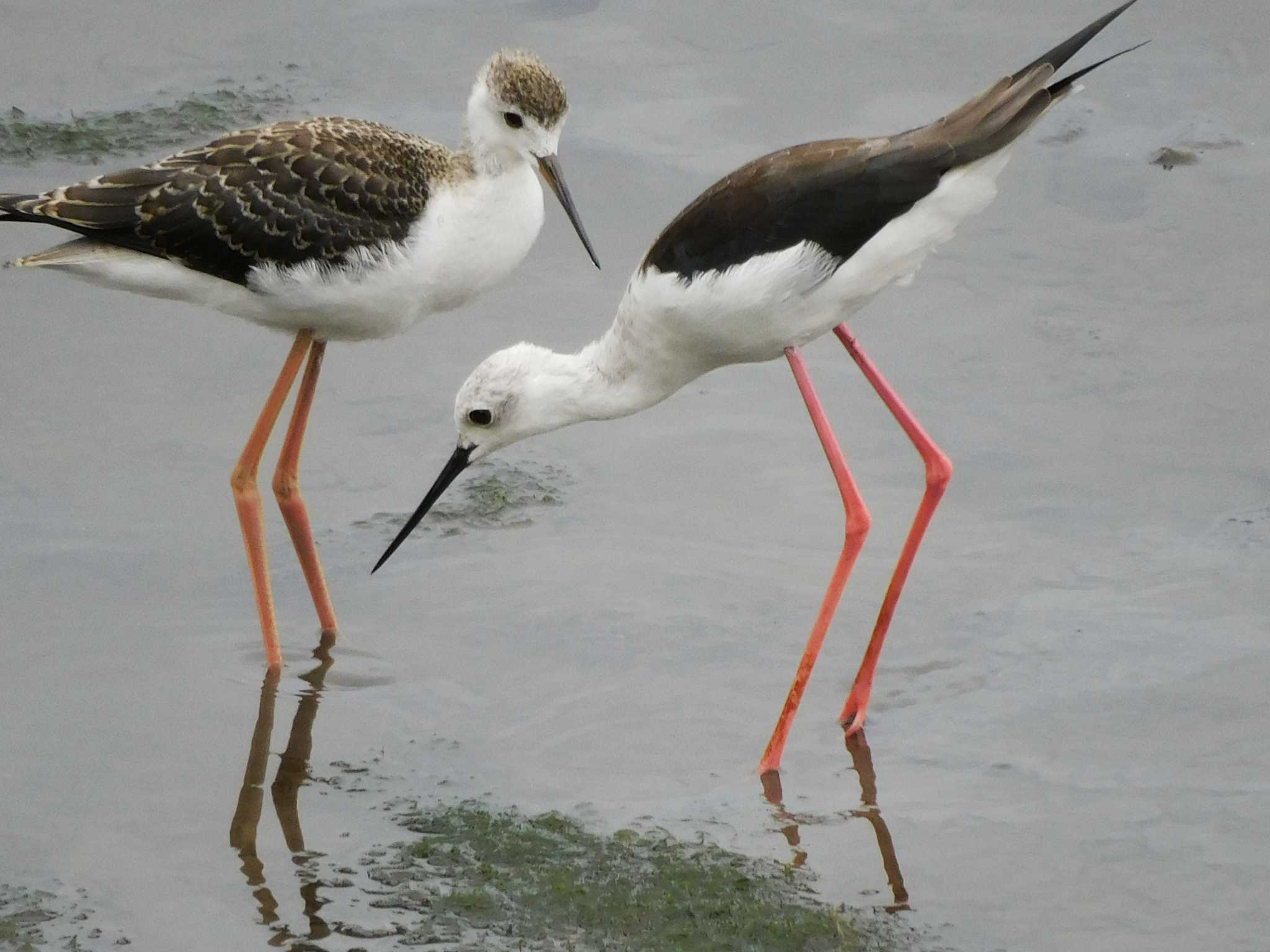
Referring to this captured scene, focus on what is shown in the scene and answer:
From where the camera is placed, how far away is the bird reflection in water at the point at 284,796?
509 centimetres

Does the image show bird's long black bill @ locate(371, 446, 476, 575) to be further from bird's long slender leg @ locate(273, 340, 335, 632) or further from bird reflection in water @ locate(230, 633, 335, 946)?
bird reflection in water @ locate(230, 633, 335, 946)

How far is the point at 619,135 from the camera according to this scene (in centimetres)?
975

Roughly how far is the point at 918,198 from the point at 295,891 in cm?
282

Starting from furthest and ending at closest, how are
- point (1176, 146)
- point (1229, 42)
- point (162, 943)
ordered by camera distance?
point (1229, 42)
point (1176, 146)
point (162, 943)

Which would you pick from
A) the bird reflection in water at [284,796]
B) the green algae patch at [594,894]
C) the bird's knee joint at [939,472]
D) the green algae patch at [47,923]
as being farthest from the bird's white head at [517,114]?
the green algae patch at [47,923]

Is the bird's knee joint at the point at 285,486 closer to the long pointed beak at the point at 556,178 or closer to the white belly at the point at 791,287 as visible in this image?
the long pointed beak at the point at 556,178

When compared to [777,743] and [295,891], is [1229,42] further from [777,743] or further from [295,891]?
[295,891]

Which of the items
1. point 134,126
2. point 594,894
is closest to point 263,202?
point 594,894

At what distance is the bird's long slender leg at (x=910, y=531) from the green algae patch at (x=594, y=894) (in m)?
0.96

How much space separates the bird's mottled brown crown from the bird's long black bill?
3.84ft

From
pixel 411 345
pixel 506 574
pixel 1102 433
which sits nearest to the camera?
pixel 506 574

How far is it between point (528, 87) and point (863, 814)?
2669mm

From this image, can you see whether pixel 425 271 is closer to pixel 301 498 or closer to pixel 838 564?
pixel 301 498

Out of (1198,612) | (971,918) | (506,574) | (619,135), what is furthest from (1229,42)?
(971,918)
